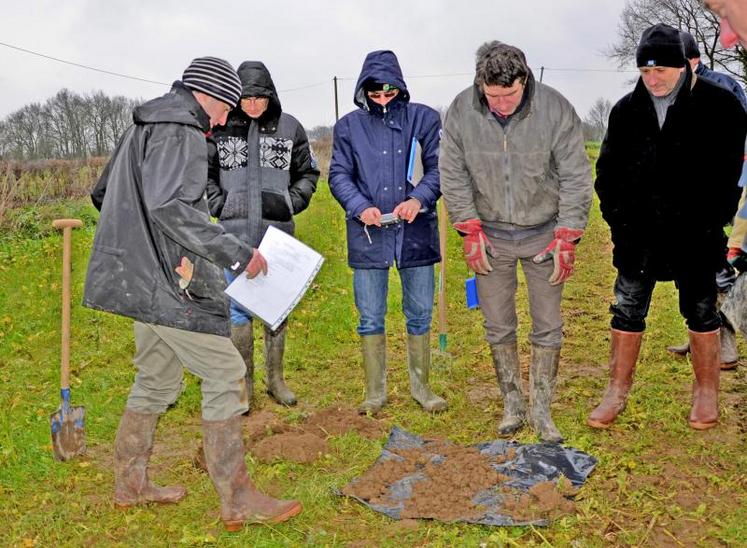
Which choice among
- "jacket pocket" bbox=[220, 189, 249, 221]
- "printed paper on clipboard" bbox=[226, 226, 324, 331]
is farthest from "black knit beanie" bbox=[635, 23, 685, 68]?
"jacket pocket" bbox=[220, 189, 249, 221]

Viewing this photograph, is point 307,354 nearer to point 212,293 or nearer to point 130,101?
point 212,293

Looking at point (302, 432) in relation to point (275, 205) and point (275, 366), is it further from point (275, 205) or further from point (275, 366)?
point (275, 205)

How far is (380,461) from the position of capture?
446 centimetres

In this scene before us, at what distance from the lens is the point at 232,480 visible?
147 inches

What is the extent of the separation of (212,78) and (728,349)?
15.8 ft

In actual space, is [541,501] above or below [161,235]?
below

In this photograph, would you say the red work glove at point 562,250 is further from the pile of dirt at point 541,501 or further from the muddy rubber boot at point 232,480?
the muddy rubber boot at point 232,480

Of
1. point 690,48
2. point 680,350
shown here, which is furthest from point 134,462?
point 690,48

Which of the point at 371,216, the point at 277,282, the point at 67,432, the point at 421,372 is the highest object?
the point at 371,216

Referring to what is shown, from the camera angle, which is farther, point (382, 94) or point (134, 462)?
point (382, 94)

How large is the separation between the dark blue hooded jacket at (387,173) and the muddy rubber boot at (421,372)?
616mm

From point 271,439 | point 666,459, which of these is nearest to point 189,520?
point 271,439

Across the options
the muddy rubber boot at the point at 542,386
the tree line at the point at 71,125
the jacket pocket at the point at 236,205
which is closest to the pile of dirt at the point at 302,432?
the muddy rubber boot at the point at 542,386

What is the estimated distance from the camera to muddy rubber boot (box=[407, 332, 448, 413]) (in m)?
5.44
